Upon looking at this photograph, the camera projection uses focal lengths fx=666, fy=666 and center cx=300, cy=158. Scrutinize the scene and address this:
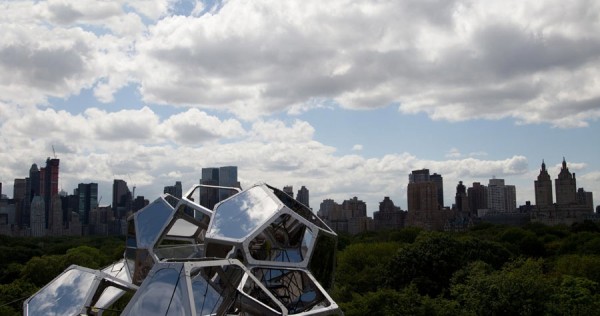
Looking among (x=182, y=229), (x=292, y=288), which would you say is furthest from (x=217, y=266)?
(x=182, y=229)

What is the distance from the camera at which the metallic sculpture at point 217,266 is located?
1593cm

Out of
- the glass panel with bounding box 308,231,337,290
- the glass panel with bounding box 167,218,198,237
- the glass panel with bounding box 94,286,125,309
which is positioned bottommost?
the glass panel with bounding box 94,286,125,309

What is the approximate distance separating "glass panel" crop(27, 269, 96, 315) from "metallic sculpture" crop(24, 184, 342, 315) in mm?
39

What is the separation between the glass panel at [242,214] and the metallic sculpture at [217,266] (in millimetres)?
29

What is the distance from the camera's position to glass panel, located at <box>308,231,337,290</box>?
20.4 metres

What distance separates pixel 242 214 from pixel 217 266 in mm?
3291

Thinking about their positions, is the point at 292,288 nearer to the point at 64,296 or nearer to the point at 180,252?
the point at 180,252

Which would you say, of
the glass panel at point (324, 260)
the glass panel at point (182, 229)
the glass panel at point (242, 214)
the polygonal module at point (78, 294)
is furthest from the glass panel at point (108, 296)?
the glass panel at point (324, 260)

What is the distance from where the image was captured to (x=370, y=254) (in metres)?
65.1

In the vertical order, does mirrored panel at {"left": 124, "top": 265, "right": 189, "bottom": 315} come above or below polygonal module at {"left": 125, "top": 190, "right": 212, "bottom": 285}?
below

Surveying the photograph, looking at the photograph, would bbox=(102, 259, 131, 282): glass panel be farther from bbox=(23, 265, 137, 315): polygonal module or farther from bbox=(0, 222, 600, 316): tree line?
bbox=(0, 222, 600, 316): tree line

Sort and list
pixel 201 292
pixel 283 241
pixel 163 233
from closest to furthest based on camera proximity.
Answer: pixel 201 292, pixel 283 241, pixel 163 233

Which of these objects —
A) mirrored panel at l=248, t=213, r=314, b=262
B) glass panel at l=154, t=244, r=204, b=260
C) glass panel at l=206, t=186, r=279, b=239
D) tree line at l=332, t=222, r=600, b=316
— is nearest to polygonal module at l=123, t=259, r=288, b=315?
glass panel at l=206, t=186, r=279, b=239

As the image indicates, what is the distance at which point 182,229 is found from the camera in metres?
23.4
